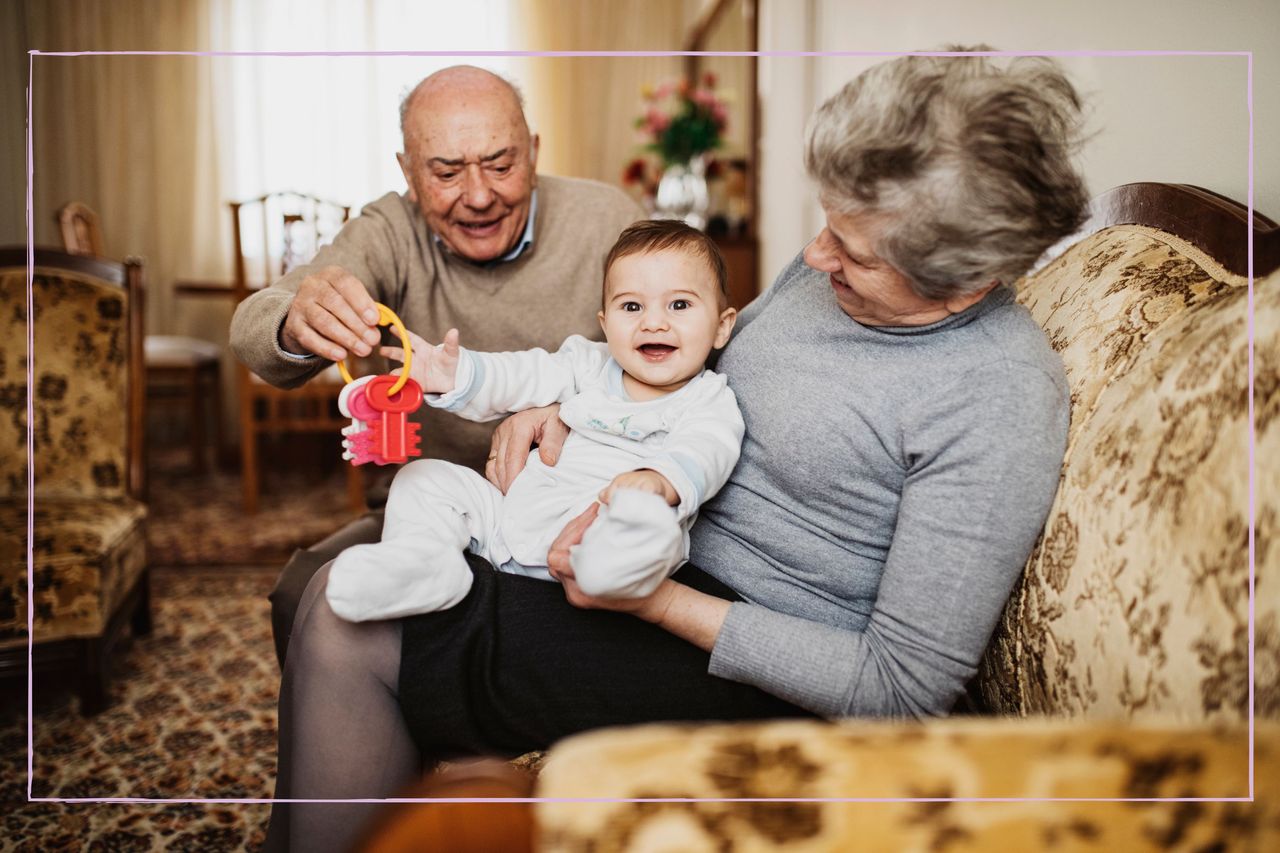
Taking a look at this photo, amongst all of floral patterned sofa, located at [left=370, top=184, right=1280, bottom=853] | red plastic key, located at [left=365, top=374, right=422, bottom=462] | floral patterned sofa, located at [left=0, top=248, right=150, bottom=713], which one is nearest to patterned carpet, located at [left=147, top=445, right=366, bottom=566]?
floral patterned sofa, located at [left=0, top=248, right=150, bottom=713]

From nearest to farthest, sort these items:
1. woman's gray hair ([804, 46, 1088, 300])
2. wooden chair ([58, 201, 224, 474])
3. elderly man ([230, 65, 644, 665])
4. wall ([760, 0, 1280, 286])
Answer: woman's gray hair ([804, 46, 1088, 300]) < wall ([760, 0, 1280, 286]) < elderly man ([230, 65, 644, 665]) < wooden chair ([58, 201, 224, 474])

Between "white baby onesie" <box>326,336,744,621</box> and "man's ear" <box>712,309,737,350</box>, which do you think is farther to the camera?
"man's ear" <box>712,309,737,350</box>

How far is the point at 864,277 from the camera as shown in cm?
99

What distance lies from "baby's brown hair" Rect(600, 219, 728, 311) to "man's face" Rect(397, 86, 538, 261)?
0.38 m

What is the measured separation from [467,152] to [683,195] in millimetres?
2438

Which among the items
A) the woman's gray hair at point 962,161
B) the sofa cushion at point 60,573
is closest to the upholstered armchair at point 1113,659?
the woman's gray hair at point 962,161

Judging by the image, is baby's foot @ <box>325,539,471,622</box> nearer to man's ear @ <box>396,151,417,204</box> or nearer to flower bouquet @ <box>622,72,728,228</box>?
man's ear @ <box>396,151,417,204</box>

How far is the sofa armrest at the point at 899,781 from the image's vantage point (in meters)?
0.47

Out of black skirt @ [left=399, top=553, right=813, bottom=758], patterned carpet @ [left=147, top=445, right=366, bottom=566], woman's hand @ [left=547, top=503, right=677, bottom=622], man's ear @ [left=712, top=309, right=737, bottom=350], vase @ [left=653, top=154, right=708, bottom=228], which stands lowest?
patterned carpet @ [left=147, top=445, right=366, bottom=566]

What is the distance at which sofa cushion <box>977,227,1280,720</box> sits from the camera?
0.66 meters

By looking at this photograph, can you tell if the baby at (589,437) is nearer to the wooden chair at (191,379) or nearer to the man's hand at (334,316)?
the man's hand at (334,316)

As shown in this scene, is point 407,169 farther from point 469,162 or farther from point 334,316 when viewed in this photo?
point 334,316

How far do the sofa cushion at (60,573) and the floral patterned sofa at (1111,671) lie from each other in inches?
65.1

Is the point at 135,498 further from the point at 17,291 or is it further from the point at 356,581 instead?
the point at 356,581
